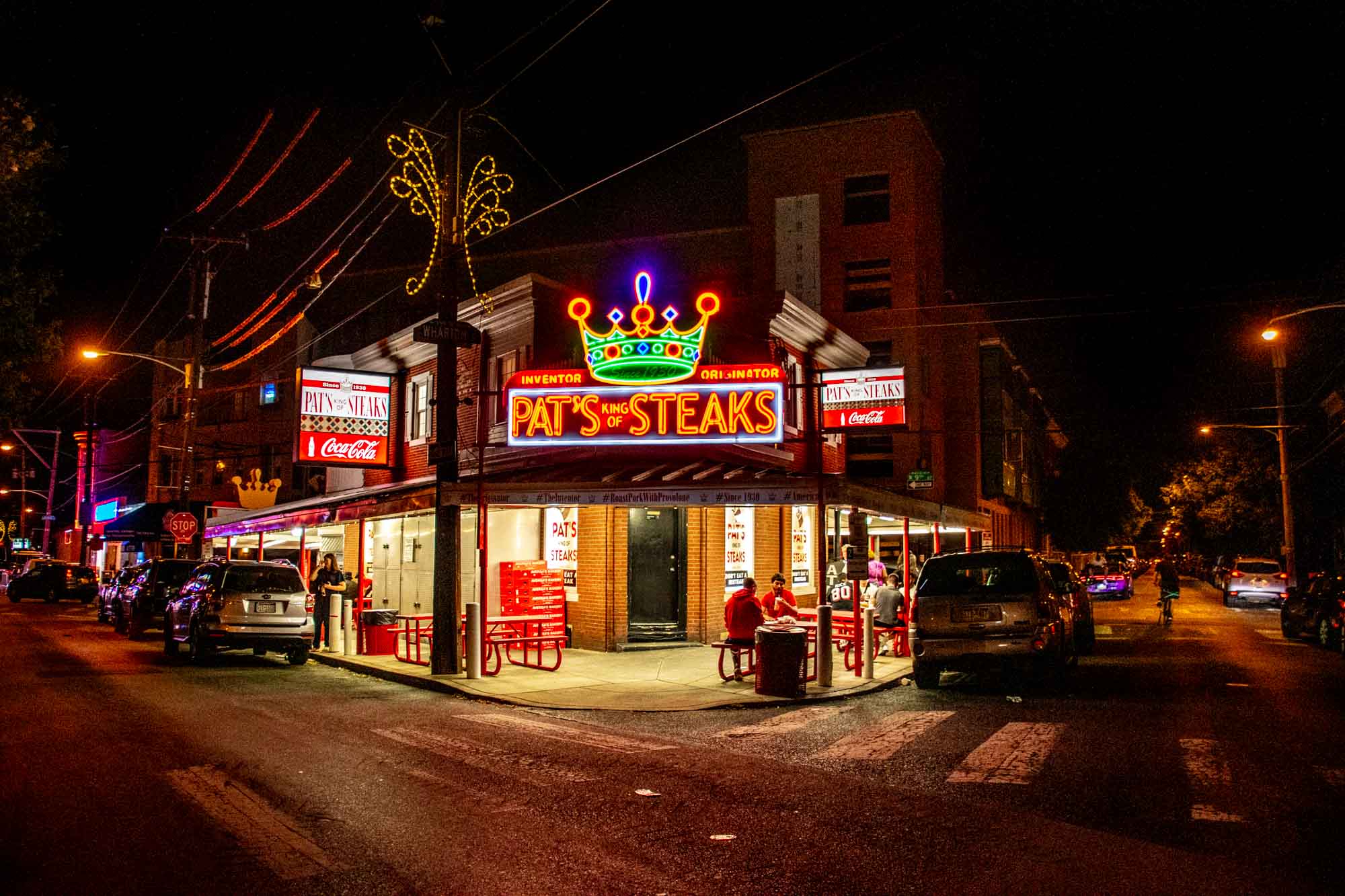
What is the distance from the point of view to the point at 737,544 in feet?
69.3

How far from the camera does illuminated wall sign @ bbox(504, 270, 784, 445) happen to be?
1797 cm

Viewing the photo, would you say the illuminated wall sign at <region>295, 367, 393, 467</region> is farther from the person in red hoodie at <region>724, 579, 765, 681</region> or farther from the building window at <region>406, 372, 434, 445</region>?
the person in red hoodie at <region>724, 579, 765, 681</region>

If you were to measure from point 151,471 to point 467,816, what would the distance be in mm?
50108

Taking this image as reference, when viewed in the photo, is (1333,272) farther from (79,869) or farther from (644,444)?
(79,869)

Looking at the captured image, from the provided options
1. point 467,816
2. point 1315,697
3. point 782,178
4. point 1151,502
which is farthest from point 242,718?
point 1151,502

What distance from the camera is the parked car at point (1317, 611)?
1958 cm

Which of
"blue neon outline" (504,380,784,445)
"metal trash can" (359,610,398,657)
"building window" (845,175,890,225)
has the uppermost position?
"building window" (845,175,890,225)

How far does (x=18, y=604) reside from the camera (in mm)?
39781

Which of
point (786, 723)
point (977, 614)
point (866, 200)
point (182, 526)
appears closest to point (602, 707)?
point (786, 723)

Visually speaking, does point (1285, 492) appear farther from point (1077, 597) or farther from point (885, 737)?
point (885, 737)

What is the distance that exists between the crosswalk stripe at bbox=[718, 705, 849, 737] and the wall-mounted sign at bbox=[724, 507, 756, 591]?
7.97m

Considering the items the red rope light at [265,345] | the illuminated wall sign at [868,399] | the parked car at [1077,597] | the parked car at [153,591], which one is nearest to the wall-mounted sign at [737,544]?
the illuminated wall sign at [868,399]

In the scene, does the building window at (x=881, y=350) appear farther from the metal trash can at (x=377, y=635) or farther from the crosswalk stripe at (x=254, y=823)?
the crosswalk stripe at (x=254, y=823)

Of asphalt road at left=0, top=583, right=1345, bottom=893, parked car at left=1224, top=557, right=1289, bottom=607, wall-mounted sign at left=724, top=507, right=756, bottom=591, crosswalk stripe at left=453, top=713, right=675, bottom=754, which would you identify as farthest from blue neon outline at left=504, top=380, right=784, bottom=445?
parked car at left=1224, top=557, right=1289, bottom=607
